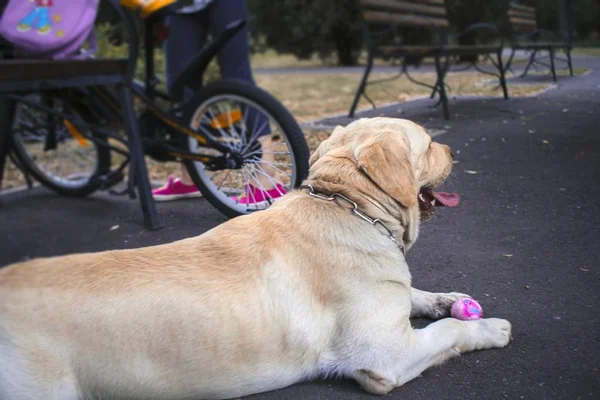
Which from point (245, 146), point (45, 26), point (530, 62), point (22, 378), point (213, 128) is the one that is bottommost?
point (530, 62)

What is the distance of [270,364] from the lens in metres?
2.27

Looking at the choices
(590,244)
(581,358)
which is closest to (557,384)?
(581,358)

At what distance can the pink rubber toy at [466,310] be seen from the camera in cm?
278

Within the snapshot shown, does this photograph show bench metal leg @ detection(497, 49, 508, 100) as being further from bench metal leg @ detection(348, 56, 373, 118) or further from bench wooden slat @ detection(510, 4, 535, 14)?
bench metal leg @ detection(348, 56, 373, 118)

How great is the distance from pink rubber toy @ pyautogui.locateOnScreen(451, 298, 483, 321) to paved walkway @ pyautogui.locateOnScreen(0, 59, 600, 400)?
0.29ft

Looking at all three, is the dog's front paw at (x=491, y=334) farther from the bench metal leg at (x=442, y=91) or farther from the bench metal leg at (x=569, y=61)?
the bench metal leg at (x=569, y=61)

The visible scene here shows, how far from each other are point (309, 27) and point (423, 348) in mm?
18174

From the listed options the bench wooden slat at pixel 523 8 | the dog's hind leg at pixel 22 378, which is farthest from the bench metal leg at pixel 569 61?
the dog's hind leg at pixel 22 378

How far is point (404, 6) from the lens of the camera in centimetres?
857

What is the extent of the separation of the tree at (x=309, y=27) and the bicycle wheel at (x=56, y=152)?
46.3 ft

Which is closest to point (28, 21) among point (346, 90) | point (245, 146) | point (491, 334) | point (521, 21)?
point (245, 146)

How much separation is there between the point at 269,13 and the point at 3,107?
15.7 metres

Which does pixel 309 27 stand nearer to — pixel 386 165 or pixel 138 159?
pixel 138 159

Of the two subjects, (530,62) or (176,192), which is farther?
(530,62)
